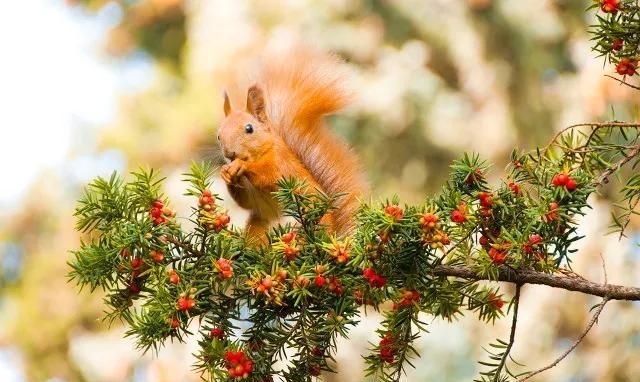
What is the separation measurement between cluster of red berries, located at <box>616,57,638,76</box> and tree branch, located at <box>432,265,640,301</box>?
227 mm

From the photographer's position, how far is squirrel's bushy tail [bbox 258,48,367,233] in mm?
1271

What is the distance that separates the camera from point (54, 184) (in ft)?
14.3

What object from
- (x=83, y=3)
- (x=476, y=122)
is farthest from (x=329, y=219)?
(x=83, y=3)

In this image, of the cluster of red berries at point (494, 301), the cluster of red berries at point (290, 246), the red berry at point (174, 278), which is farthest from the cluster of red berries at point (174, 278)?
the cluster of red berries at point (494, 301)

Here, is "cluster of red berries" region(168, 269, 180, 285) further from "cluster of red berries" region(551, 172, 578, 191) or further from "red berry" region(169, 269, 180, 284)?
"cluster of red berries" region(551, 172, 578, 191)

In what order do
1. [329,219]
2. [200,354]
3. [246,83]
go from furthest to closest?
[246,83] → [329,219] → [200,354]

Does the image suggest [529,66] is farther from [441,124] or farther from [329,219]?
[329,219]

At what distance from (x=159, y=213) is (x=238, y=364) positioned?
0.60 ft

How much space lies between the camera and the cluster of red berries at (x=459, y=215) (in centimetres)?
90

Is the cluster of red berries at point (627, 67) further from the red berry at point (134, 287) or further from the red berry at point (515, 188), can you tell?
the red berry at point (134, 287)

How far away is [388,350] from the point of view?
3.22ft

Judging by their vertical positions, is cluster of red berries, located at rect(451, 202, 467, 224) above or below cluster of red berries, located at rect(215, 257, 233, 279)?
above

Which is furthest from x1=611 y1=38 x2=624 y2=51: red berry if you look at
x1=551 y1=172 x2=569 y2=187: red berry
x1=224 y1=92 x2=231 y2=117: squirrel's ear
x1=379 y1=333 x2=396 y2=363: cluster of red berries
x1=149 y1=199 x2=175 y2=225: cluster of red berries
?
x1=224 y1=92 x2=231 y2=117: squirrel's ear

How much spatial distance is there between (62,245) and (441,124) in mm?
1860
